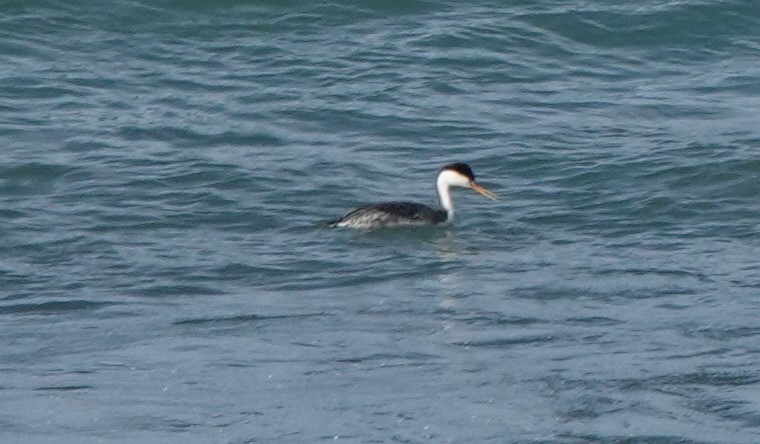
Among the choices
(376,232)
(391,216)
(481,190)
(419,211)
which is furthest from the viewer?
(481,190)

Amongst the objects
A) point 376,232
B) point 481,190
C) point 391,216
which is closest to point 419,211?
point 391,216

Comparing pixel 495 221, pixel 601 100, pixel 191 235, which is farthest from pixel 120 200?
pixel 601 100

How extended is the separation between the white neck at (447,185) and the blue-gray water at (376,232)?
24 centimetres

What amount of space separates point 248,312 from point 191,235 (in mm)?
2762

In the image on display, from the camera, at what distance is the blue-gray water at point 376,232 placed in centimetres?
943

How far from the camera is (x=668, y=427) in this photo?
887cm

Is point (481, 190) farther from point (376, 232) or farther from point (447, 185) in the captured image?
point (376, 232)

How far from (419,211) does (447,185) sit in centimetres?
48

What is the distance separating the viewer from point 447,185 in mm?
15188

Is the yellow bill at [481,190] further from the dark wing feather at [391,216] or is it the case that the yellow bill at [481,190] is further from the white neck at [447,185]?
the dark wing feather at [391,216]

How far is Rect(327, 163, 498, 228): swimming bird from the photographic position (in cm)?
1434

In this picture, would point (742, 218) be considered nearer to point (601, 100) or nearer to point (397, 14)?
point (601, 100)

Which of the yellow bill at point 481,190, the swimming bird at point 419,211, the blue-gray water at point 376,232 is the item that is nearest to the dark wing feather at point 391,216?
the swimming bird at point 419,211

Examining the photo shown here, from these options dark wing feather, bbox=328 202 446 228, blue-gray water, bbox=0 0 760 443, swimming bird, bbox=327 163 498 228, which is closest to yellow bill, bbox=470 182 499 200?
swimming bird, bbox=327 163 498 228
